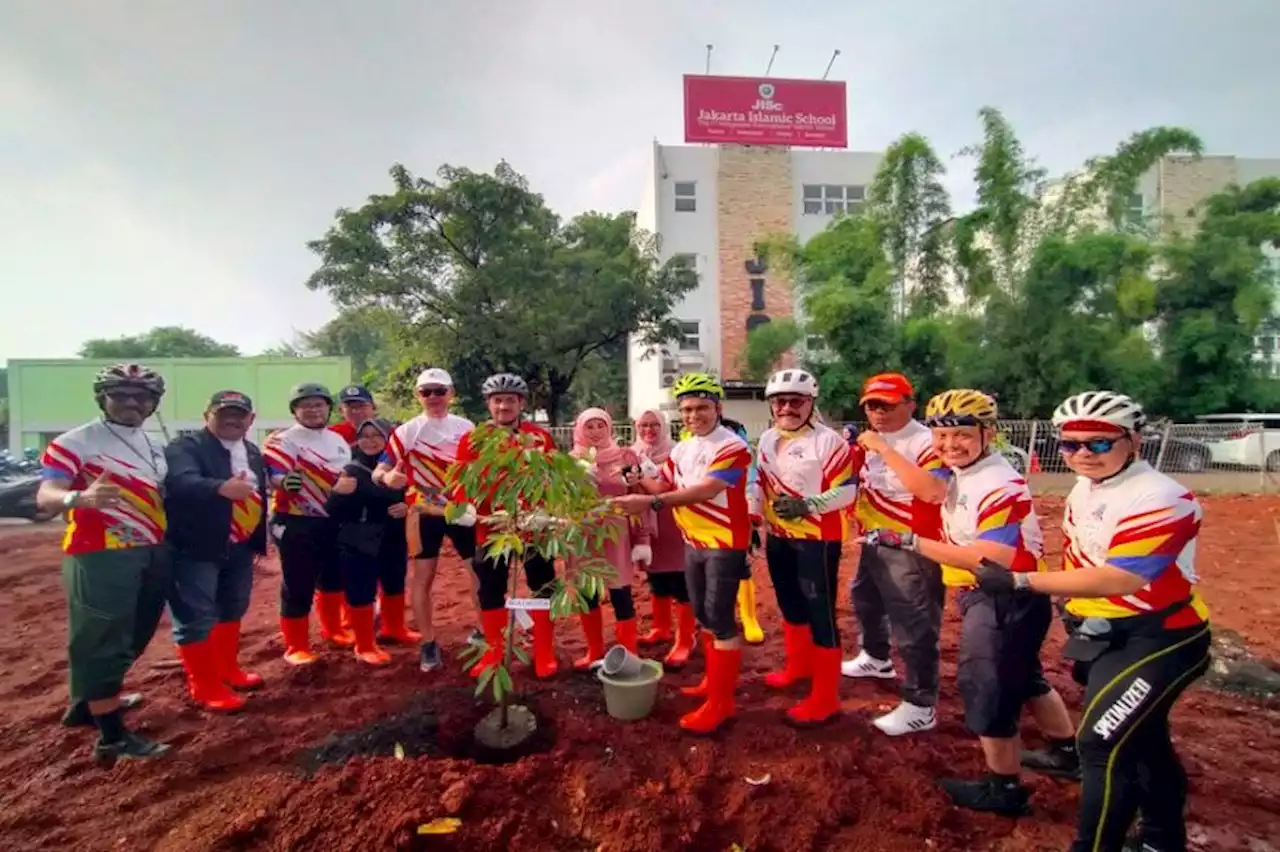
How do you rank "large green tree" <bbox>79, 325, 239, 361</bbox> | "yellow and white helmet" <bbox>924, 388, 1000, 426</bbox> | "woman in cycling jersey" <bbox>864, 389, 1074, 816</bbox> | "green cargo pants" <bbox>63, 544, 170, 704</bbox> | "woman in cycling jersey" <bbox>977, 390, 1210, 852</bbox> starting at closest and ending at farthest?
"woman in cycling jersey" <bbox>977, 390, 1210, 852</bbox> < "woman in cycling jersey" <bbox>864, 389, 1074, 816</bbox> < "yellow and white helmet" <bbox>924, 388, 1000, 426</bbox> < "green cargo pants" <bbox>63, 544, 170, 704</bbox> < "large green tree" <bbox>79, 325, 239, 361</bbox>

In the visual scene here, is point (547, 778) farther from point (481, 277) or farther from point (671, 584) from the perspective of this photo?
point (481, 277)

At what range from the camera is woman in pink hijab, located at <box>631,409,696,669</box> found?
5031 mm

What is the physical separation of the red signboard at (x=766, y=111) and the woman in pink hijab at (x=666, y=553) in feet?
77.2

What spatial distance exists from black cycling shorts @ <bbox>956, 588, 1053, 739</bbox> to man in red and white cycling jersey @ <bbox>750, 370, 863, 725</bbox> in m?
0.95

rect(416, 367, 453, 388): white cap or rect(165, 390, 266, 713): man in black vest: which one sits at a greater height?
rect(416, 367, 453, 388): white cap

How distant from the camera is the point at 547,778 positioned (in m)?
3.28

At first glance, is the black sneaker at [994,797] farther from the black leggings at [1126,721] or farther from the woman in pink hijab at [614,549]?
the woman in pink hijab at [614,549]

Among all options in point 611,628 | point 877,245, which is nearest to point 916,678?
point 611,628

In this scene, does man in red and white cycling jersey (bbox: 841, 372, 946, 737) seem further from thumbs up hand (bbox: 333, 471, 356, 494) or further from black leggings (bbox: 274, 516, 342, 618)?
black leggings (bbox: 274, 516, 342, 618)

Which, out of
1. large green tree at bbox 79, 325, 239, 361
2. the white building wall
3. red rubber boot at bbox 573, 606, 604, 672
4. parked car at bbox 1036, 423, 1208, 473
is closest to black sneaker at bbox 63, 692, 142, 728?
red rubber boot at bbox 573, 606, 604, 672

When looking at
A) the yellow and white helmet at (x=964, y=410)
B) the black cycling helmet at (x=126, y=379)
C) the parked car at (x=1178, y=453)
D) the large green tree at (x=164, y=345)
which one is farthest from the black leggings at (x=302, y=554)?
the large green tree at (x=164, y=345)

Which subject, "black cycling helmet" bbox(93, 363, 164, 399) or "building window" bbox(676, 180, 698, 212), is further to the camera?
"building window" bbox(676, 180, 698, 212)

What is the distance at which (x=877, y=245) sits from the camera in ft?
67.3

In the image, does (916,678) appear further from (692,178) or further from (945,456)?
(692,178)
